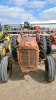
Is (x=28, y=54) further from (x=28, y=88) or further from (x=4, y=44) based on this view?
(x=4, y=44)

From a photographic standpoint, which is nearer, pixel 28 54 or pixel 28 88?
pixel 28 88

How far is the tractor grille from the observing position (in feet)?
18.0

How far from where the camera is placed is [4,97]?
4.80 metres

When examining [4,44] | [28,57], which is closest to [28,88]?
[28,57]

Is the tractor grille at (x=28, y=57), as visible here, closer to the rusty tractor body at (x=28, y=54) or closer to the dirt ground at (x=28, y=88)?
the rusty tractor body at (x=28, y=54)

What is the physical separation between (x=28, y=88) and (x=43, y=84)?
508 millimetres

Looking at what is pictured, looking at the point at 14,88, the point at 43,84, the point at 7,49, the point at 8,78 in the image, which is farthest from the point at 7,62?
the point at 7,49

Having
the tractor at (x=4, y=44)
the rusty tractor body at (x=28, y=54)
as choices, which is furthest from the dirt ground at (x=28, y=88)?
the tractor at (x=4, y=44)

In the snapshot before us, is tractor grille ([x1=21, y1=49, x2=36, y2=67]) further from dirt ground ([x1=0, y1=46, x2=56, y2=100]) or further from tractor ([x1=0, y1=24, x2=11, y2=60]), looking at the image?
tractor ([x1=0, y1=24, x2=11, y2=60])

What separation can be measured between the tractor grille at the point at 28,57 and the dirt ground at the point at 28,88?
1.97ft

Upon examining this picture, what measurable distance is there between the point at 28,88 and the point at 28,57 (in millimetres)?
901

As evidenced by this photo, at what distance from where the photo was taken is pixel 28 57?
18.1 ft

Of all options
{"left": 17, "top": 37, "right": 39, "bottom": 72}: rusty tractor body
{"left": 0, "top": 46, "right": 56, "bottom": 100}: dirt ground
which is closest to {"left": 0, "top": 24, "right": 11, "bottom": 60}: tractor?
{"left": 0, "top": 46, "right": 56, "bottom": 100}: dirt ground

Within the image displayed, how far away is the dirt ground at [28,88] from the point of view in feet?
15.8
